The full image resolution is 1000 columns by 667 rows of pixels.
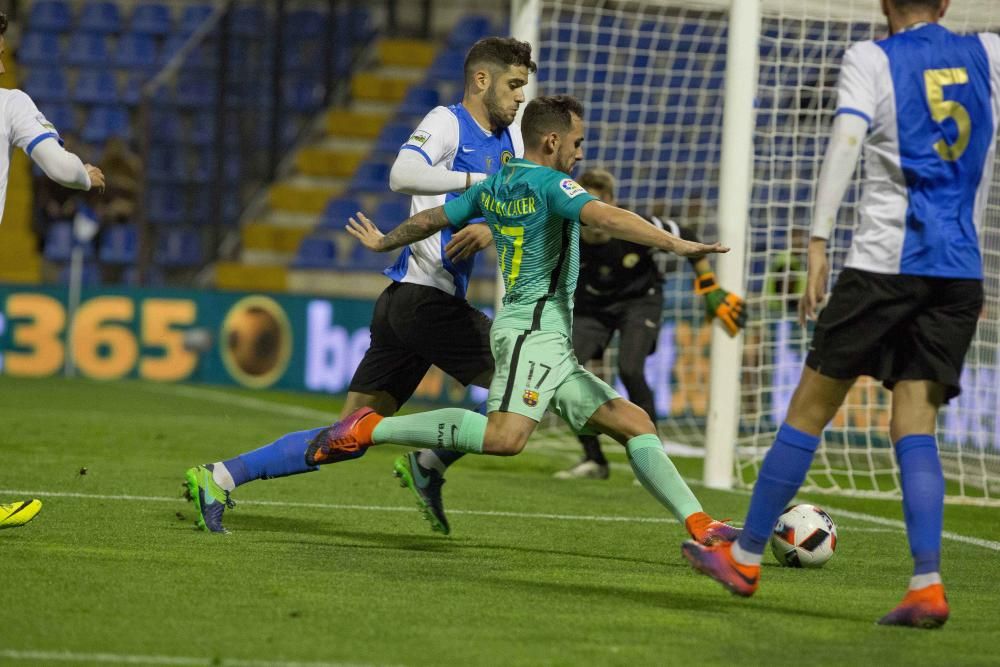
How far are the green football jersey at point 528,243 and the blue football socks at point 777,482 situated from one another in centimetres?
101

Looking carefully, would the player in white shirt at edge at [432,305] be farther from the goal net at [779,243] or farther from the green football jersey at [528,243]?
the goal net at [779,243]

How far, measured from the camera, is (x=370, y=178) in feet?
61.5

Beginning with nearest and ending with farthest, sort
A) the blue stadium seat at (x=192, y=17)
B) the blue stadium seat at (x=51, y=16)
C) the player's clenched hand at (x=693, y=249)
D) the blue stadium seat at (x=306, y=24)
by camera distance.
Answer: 1. the player's clenched hand at (x=693, y=249)
2. the blue stadium seat at (x=306, y=24)
3. the blue stadium seat at (x=192, y=17)
4. the blue stadium seat at (x=51, y=16)

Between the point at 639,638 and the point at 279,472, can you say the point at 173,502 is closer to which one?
the point at 279,472

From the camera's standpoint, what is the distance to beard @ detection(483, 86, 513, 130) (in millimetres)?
6277

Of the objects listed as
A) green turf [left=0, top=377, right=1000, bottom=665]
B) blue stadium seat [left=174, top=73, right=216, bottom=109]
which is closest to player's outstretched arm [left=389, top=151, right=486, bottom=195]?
green turf [left=0, top=377, right=1000, bottom=665]

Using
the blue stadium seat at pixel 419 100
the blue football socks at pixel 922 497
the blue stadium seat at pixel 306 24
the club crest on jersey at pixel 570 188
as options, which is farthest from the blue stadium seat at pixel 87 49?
the blue football socks at pixel 922 497

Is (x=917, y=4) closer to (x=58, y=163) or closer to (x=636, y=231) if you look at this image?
(x=636, y=231)

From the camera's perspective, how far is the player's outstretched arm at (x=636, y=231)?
16.2 ft

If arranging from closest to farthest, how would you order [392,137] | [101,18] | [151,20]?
1. [392,137]
2. [151,20]
3. [101,18]

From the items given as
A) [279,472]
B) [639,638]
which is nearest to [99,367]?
[279,472]

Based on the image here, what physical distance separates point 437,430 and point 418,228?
72 cm

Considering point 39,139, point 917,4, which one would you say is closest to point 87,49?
point 39,139

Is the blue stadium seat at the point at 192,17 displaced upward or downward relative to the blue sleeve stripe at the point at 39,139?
upward
